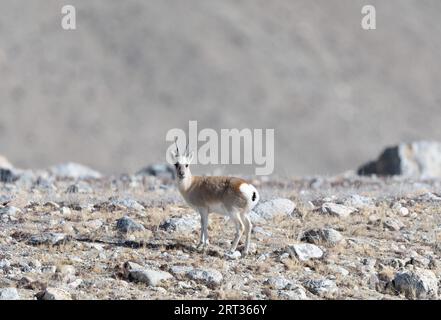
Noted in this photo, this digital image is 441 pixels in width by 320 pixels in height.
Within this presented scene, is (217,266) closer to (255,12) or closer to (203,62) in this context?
(203,62)

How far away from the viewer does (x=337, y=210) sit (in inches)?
680

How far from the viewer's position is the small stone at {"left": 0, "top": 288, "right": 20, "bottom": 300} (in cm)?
1236

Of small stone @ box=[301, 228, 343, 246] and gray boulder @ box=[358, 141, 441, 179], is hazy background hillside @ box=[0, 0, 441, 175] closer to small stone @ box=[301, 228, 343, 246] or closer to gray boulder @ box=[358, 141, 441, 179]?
gray boulder @ box=[358, 141, 441, 179]

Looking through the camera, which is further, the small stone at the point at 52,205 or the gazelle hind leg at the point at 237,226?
the small stone at the point at 52,205

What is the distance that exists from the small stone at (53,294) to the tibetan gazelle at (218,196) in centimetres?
296

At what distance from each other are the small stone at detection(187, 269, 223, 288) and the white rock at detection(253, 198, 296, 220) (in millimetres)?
3813

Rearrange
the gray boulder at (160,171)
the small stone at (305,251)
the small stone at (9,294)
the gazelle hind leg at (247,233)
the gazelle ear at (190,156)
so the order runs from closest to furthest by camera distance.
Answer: the small stone at (9,294)
the small stone at (305,251)
the gazelle hind leg at (247,233)
the gazelle ear at (190,156)
the gray boulder at (160,171)

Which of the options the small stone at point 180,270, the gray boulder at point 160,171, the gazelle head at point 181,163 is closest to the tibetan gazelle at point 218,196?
the gazelle head at point 181,163

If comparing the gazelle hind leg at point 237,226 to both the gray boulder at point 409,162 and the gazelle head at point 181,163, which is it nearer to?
the gazelle head at point 181,163

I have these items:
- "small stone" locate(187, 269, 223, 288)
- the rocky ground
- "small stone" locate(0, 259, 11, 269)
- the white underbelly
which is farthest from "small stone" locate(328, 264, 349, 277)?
"small stone" locate(0, 259, 11, 269)

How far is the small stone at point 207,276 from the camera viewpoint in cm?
1316

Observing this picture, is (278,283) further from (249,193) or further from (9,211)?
(9,211)

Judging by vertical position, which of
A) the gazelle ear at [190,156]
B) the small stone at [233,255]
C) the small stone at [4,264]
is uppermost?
the gazelle ear at [190,156]

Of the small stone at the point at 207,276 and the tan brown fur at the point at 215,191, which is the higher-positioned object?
the tan brown fur at the point at 215,191
